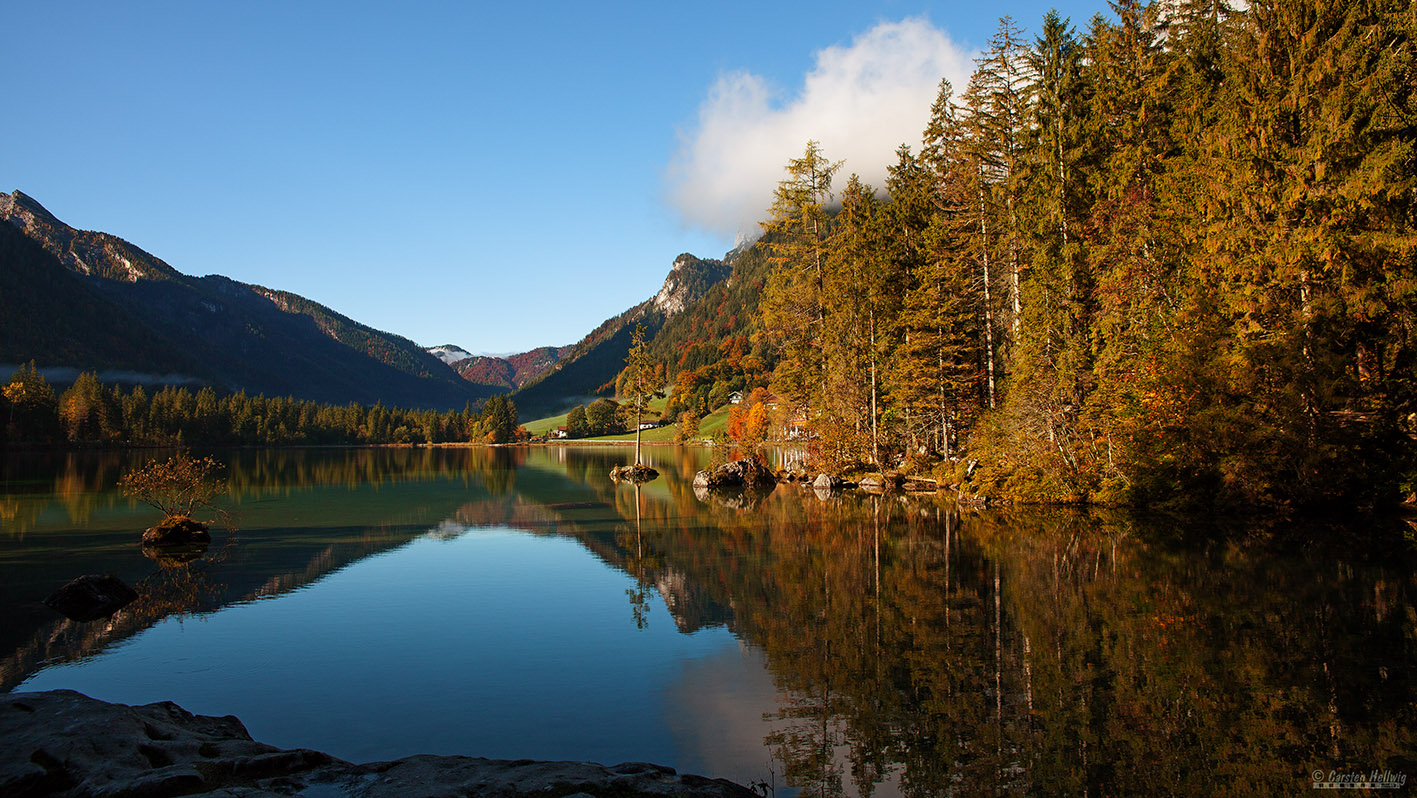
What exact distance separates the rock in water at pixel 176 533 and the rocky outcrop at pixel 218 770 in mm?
18852

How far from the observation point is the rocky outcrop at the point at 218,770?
6055mm

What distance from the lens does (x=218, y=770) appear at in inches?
259

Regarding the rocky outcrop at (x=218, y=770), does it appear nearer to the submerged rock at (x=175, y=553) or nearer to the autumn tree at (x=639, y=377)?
the submerged rock at (x=175, y=553)

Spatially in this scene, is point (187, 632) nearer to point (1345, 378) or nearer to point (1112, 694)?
point (1112, 694)

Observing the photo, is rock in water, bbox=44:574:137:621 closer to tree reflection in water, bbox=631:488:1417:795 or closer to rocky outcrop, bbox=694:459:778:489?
tree reflection in water, bbox=631:488:1417:795

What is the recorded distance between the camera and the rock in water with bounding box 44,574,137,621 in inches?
585

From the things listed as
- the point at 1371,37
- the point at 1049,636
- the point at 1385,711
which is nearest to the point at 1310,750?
the point at 1385,711

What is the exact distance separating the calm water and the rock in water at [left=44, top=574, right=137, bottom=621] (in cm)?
34

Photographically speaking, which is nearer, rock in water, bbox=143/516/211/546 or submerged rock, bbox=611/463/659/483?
rock in water, bbox=143/516/211/546

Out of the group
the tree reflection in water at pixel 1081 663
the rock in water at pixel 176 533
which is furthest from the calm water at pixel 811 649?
the rock in water at pixel 176 533

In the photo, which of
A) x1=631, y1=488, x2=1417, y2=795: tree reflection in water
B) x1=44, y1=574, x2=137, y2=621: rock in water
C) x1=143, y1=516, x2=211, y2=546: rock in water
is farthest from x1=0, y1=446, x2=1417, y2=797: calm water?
x1=143, y1=516, x2=211, y2=546: rock in water

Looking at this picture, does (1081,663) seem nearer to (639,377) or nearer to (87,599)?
(87,599)

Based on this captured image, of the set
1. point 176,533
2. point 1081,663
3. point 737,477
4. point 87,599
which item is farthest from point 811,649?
point 737,477

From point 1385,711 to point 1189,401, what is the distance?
21.5m
